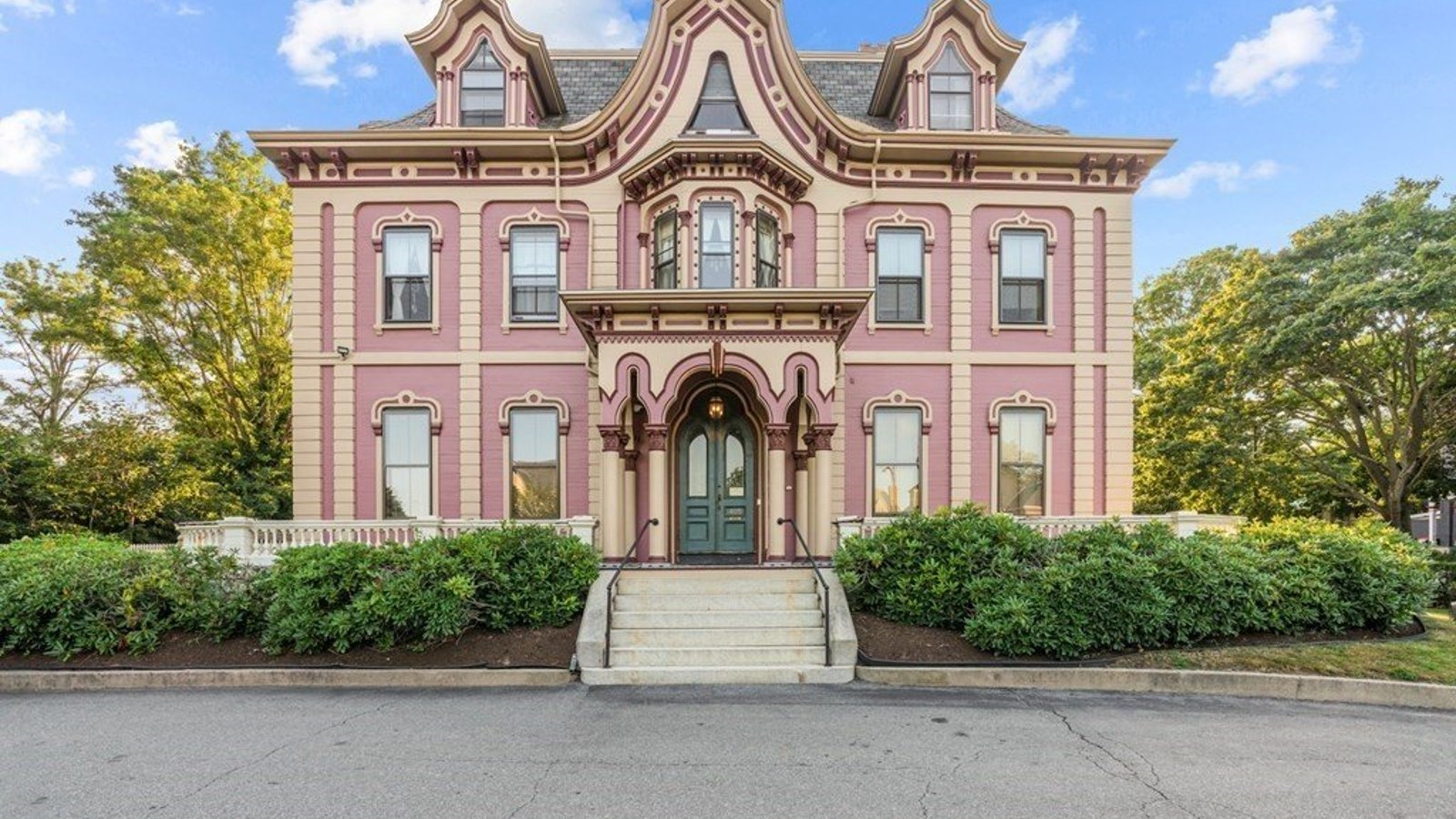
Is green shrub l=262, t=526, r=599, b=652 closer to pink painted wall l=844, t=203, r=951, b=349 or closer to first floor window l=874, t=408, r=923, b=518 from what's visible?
first floor window l=874, t=408, r=923, b=518

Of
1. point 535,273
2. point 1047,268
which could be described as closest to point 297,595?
point 535,273

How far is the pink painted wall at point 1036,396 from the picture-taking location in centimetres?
1281

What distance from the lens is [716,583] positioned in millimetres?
9750

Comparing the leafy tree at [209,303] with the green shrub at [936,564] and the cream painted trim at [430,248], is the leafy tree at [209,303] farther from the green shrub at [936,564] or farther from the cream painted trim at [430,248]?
the green shrub at [936,564]

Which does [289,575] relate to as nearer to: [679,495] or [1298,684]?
[679,495]

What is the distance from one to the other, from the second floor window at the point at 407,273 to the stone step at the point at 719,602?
7276 millimetres

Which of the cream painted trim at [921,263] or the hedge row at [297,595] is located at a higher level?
the cream painted trim at [921,263]

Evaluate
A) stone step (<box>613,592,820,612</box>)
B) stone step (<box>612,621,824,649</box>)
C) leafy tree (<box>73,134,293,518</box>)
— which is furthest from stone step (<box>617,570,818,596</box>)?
leafy tree (<box>73,134,293,518</box>)

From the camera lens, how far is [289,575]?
849cm

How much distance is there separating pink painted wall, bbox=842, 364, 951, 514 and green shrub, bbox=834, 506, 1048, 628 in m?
2.96

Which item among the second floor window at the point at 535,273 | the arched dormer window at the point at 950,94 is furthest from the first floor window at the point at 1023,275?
the second floor window at the point at 535,273

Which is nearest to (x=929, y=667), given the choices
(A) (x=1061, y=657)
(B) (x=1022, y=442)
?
(A) (x=1061, y=657)

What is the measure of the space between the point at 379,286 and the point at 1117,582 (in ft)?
42.9

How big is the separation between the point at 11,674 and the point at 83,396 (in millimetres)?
20845
